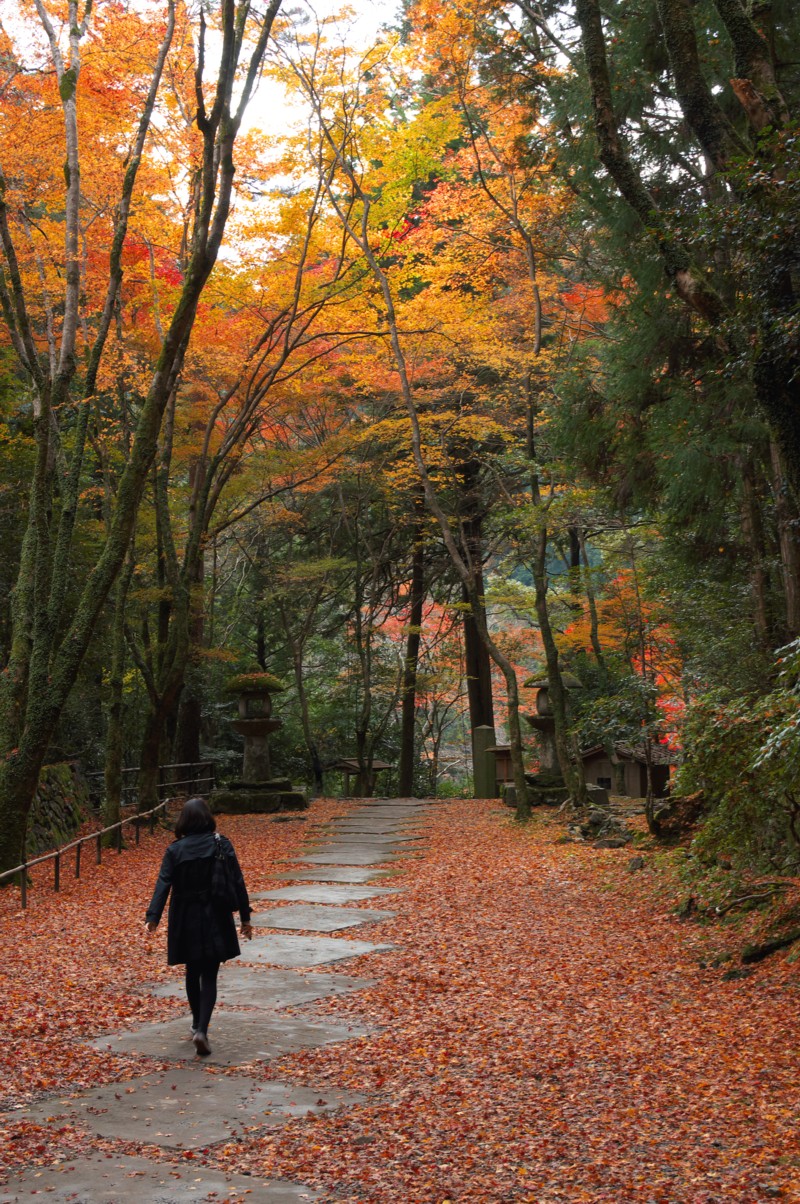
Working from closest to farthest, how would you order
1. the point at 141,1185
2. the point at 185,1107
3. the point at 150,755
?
the point at 141,1185 → the point at 185,1107 → the point at 150,755

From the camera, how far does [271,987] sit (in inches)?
232

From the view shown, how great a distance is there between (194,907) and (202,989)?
1.29ft

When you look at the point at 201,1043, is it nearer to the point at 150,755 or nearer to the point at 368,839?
the point at 368,839

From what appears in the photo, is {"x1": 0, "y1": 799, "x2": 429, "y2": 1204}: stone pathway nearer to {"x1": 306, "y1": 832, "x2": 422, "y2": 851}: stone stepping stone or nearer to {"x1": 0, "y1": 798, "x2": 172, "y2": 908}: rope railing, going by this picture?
{"x1": 0, "y1": 798, "x2": 172, "y2": 908}: rope railing

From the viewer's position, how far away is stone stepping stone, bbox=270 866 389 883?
1018 centimetres

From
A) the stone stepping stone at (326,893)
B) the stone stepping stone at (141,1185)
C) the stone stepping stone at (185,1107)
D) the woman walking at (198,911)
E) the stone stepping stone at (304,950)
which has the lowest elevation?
the stone stepping stone at (326,893)

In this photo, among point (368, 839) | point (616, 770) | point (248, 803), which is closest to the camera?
point (368, 839)

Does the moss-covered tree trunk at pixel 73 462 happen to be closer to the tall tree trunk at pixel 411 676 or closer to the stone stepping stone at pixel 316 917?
the stone stepping stone at pixel 316 917

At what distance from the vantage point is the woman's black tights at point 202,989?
4660mm

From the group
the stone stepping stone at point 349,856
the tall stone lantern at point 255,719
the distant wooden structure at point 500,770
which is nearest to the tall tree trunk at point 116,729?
the stone stepping stone at point 349,856

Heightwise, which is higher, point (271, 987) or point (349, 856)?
point (271, 987)

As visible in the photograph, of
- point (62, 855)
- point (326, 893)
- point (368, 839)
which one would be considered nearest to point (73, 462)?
point (62, 855)

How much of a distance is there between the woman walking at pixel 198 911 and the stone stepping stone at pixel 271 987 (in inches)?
29.7

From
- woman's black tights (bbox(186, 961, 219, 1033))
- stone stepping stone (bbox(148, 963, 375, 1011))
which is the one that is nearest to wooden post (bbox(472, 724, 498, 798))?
stone stepping stone (bbox(148, 963, 375, 1011))
